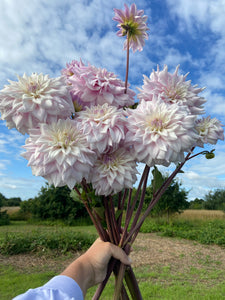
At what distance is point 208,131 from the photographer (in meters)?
1.09

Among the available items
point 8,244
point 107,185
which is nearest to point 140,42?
point 107,185

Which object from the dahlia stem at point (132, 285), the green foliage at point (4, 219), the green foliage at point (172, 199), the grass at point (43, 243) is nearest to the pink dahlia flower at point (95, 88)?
the dahlia stem at point (132, 285)

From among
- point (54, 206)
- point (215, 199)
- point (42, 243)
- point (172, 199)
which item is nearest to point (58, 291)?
point (42, 243)

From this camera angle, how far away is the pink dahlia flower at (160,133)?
0.81 meters

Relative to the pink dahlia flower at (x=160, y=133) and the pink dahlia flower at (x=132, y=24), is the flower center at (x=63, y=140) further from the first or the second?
the pink dahlia flower at (x=132, y=24)

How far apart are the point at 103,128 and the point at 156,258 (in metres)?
5.11

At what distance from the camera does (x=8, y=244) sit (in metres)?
5.36

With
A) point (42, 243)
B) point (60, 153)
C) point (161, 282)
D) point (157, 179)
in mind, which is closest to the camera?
point (60, 153)

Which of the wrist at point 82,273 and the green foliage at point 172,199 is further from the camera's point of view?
the green foliage at point 172,199

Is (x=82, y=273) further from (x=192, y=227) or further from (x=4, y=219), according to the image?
(x=4, y=219)

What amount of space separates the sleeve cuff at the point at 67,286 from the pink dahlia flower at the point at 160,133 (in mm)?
498

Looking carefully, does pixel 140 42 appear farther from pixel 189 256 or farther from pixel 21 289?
pixel 189 256

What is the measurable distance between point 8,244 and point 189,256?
3.95 m

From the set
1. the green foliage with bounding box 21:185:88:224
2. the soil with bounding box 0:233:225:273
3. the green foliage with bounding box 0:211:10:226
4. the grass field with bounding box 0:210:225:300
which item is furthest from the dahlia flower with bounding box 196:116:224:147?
the green foliage with bounding box 0:211:10:226
